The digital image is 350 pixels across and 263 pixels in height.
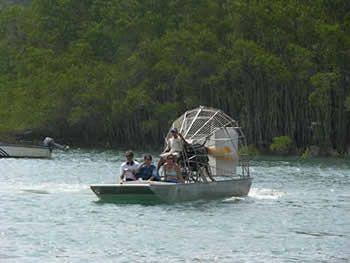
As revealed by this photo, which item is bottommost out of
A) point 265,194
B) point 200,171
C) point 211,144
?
point 265,194

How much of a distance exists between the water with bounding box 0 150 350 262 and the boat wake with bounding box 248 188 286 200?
48mm

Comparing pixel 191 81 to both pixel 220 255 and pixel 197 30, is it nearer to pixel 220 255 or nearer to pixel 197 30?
pixel 197 30

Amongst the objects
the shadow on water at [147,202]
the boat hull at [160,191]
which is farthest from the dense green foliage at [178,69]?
the shadow on water at [147,202]

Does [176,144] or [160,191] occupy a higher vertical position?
[176,144]

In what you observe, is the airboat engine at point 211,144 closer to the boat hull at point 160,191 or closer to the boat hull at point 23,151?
the boat hull at point 160,191

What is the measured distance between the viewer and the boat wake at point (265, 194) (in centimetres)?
3891

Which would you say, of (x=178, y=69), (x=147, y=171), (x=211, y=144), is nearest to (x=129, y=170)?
(x=147, y=171)

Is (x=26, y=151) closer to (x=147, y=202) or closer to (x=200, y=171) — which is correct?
(x=200, y=171)

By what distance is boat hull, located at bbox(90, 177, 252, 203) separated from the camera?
1293 inches

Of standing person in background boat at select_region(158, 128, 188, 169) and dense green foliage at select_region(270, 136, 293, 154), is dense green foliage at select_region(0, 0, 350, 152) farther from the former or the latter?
standing person in background boat at select_region(158, 128, 188, 169)

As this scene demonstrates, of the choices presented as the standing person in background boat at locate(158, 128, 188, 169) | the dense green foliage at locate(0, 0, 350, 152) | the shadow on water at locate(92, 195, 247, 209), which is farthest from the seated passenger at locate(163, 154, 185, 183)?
the dense green foliage at locate(0, 0, 350, 152)

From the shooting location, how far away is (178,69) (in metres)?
87.4

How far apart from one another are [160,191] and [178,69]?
54460mm

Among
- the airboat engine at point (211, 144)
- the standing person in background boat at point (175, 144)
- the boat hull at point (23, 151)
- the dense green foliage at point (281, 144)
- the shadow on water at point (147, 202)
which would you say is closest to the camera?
the shadow on water at point (147, 202)
